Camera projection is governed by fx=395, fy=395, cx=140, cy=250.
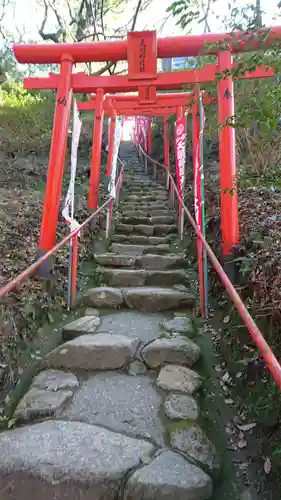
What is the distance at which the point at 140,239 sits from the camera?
7.63 m

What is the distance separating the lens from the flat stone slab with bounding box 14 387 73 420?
9.18ft

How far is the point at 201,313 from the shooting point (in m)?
4.57

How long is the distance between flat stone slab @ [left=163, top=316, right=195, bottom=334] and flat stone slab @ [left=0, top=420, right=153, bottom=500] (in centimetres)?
165

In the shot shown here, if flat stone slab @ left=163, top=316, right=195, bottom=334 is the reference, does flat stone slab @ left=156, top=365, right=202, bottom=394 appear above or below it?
below

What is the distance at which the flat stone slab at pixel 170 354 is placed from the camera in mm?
3441

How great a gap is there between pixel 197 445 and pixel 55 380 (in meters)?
1.32

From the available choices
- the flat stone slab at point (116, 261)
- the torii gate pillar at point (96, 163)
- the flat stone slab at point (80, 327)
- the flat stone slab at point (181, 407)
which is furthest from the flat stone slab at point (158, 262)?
the flat stone slab at point (181, 407)

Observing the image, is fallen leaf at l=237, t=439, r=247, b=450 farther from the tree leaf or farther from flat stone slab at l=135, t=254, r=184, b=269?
flat stone slab at l=135, t=254, r=184, b=269

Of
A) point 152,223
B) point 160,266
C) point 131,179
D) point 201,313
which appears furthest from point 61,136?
point 131,179

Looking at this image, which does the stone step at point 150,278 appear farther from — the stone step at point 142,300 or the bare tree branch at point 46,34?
the bare tree branch at point 46,34

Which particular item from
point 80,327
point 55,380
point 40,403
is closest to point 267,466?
point 40,403

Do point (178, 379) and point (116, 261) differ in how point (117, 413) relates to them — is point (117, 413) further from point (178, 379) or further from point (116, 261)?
point (116, 261)

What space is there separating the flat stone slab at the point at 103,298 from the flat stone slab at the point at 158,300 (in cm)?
13

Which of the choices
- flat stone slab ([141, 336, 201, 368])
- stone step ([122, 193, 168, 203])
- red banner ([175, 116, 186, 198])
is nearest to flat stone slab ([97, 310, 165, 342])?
flat stone slab ([141, 336, 201, 368])
